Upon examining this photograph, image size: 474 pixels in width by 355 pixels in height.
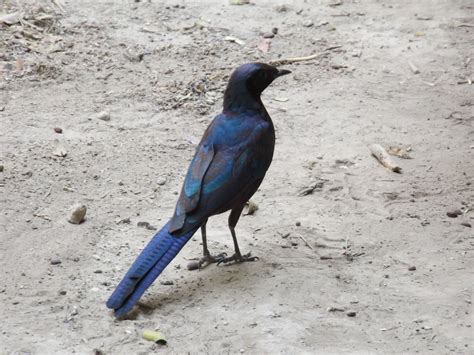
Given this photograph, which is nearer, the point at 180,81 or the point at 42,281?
the point at 42,281

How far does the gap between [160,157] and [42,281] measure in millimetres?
1924

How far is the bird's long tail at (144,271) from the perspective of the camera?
15.4 feet

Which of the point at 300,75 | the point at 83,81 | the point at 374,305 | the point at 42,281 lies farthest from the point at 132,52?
the point at 374,305

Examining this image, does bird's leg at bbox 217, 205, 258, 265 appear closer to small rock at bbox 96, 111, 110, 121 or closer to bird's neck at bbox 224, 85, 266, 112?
bird's neck at bbox 224, 85, 266, 112

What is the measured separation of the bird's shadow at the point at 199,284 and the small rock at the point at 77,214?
3.04 feet

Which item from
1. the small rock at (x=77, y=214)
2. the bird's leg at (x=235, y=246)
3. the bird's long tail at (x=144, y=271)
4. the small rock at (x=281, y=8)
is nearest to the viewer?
the bird's long tail at (x=144, y=271)

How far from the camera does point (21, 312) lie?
4836 millimetres

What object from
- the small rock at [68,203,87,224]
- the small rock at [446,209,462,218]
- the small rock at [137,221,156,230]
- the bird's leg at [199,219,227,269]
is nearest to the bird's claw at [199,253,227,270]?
the bird's leg at [199,219,227,269]

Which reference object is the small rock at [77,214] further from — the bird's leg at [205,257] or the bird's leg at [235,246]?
the bird's leg at [235,246]

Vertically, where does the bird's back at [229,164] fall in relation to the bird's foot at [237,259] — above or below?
above

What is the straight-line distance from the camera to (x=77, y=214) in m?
5.86

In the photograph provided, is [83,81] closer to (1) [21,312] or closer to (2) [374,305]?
(1) [21,312]

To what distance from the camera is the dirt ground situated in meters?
4.77

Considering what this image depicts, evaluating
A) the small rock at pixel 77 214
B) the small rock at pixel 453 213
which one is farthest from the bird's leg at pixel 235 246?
the small rock at pixel 453 213
